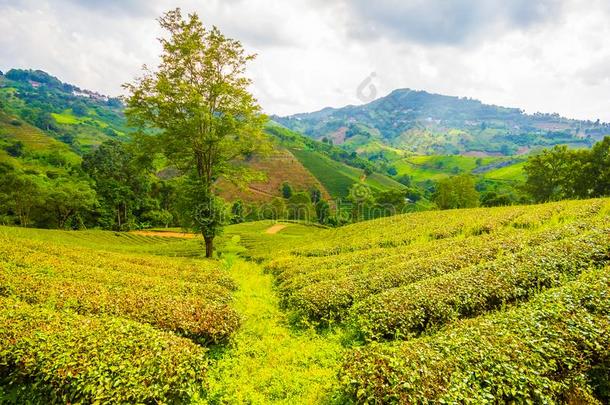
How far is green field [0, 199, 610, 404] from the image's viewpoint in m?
7.93

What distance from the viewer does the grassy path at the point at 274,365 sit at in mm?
9914

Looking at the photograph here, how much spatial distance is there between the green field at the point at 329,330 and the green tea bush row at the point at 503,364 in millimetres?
40

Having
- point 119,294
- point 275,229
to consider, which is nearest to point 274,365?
point 119,294

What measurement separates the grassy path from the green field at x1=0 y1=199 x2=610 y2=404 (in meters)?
0.06

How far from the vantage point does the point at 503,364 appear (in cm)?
792

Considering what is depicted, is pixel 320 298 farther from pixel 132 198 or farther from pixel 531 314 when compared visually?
pixel 132 198

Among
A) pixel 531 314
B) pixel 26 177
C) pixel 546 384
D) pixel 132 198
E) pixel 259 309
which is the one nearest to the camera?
pixel 546 384

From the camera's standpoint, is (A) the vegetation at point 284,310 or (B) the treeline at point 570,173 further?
(B) the treeline at point 570,173

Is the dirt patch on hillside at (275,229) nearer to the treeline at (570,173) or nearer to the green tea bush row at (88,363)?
the treeline at (570,173)

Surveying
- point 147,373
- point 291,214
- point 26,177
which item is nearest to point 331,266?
point 147,373

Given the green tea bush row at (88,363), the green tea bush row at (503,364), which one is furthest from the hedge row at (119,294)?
the green tea bush row at (503,364)

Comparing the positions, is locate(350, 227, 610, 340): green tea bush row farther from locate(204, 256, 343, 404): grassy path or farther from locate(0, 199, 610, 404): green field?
locate(204, 256, 343, 404): grassy path

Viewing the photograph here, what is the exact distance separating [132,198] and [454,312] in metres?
94.1

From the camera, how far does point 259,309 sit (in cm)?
1761
